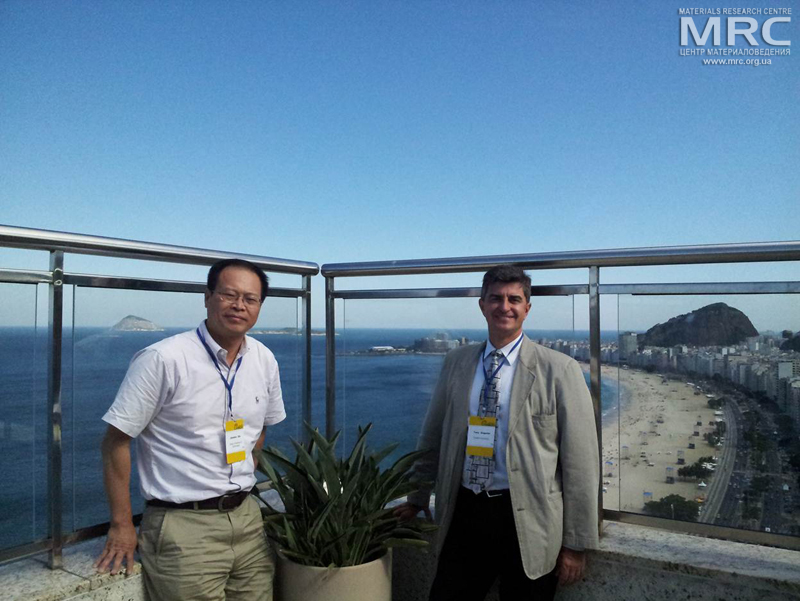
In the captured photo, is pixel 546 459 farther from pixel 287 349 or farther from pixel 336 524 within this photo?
pixel 287 349

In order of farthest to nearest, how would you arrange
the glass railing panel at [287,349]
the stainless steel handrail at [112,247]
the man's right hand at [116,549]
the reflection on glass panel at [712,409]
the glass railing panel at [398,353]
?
the glass railing panel at [287,349]
the glass railing panel at [398,353]
the reflection on glass panel at [712,409]
the man's right hand at [116,549]
the stainless steel handrail at [112,247]

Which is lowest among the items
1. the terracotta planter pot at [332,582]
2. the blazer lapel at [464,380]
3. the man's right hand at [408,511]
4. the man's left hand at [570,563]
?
the terracotta planter pot at [332,582]

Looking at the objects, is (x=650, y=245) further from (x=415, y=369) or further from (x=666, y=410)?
(x=415, y=369)

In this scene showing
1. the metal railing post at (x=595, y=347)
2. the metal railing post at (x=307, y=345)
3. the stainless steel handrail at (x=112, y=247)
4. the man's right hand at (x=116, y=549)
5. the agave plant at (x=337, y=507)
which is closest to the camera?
the stainless steel handrail at (x=112, y=247)

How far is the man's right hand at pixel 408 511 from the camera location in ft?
7.38

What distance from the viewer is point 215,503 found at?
1.88 m

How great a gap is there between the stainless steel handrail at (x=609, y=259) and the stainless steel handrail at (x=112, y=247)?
0.56m

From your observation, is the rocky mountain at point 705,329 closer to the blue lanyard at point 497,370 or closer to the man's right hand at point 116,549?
the blue lanyard at point 497,370

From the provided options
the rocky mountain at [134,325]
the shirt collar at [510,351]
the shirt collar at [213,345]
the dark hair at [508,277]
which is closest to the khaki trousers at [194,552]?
the shirt collar at [213,345]

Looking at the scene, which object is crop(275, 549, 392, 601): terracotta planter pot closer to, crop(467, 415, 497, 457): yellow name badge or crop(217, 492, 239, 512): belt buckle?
crop(217, 492, 239, 512): belt buckle

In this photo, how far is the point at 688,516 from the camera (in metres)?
2.08

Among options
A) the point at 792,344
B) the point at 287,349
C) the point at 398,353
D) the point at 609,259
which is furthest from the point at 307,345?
the point at 792,344

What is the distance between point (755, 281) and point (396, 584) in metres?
1.78

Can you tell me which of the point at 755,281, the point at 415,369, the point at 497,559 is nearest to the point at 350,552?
the point at 497,559
